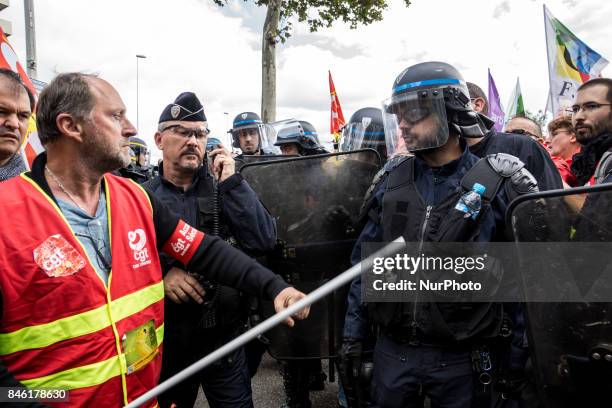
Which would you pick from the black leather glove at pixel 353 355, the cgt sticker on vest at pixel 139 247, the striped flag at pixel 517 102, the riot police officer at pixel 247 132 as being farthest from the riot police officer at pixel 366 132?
the striped flag at pixel 517 102

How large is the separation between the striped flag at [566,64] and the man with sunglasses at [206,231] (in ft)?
16.6

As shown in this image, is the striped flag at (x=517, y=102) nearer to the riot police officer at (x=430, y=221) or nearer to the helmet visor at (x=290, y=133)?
the helmet visor at (x=290, y=133)

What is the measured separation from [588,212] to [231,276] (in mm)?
1421

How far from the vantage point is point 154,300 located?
1.81 meters

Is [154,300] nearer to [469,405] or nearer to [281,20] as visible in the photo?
[469,405]

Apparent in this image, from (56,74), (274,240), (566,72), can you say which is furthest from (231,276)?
(566,72)

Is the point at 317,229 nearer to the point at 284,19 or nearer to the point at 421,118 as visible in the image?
the point at 421,118

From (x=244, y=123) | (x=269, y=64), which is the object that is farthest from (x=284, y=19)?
(x=244, y=123)

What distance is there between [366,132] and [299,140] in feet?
5.66

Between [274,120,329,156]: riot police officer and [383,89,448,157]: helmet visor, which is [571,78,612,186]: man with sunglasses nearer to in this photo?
[383,89,448,157]: helmet visor

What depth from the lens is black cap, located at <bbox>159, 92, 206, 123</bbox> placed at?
2744mm

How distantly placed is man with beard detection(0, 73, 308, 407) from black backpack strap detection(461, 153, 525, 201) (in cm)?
91

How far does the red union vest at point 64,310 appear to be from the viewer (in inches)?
55.9

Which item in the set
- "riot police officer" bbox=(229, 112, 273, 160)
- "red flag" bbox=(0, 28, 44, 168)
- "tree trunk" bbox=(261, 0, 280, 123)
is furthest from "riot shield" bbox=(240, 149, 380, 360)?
"tree trunk" bbox=(261, 0, 280, 123)
